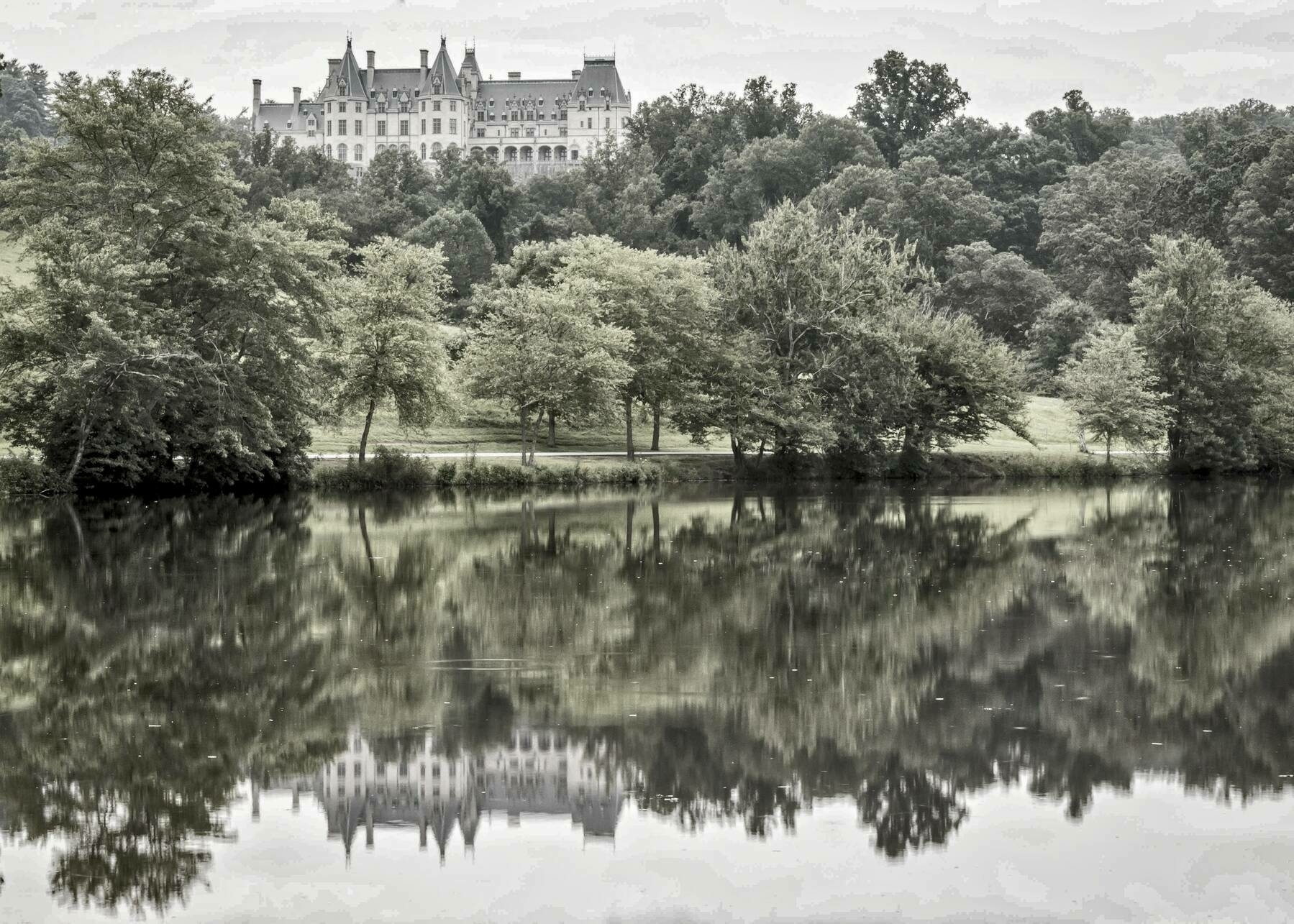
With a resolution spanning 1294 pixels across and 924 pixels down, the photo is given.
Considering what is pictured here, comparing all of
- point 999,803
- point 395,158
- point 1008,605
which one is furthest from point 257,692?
point 395,158

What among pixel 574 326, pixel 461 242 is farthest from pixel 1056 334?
pixel 574 326

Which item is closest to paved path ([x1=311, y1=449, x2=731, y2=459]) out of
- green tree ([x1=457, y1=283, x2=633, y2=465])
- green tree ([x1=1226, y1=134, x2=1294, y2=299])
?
green tree ([x1=457, y1=283, x2=633, y2=465])

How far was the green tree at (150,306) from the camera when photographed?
41.8 m

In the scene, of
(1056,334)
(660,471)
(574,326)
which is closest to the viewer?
(574,326)

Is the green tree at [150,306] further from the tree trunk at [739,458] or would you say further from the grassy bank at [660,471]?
the tree trunk at [739,458]

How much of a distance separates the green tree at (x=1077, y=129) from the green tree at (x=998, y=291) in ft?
136

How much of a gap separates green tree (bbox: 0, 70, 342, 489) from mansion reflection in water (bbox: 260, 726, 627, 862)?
3064 cm

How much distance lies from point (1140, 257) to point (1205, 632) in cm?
8282

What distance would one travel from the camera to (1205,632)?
19562 mm

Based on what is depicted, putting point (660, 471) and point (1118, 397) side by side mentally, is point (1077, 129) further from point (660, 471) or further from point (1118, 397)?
point (660, 471)

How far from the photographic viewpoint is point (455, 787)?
1190 centimetres

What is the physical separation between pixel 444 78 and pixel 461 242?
105 meters

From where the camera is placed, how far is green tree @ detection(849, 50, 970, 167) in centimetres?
14050

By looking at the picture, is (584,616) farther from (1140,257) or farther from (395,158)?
(395,158)
